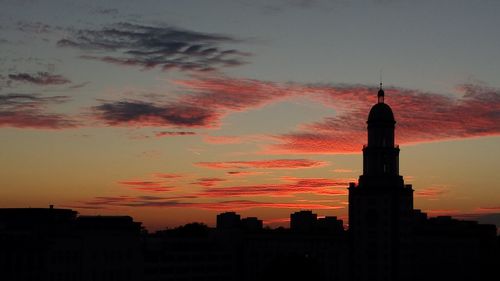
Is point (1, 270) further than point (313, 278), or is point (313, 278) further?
point (313, 278)

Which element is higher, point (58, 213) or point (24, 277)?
point (58, 213)

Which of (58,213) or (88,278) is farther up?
(58,213)

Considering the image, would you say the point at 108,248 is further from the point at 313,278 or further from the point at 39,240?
the point at 313,278

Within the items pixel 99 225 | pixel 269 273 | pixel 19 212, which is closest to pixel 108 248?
pixel 99 225

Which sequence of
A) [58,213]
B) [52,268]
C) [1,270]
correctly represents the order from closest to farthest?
1. [1,270]
2. [52,268]
3. [58,213]

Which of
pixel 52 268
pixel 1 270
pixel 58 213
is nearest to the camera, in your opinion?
pixel 1 270

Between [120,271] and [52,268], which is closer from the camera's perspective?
[52,268]

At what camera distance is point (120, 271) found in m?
199

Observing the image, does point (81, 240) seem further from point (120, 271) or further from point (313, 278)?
point (313, 278)

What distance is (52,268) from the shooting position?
181 meters

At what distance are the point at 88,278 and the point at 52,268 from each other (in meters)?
10.3

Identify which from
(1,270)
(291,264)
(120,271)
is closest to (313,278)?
(291,264)

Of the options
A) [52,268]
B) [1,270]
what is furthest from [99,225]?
[1,270]

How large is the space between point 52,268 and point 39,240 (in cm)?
586
